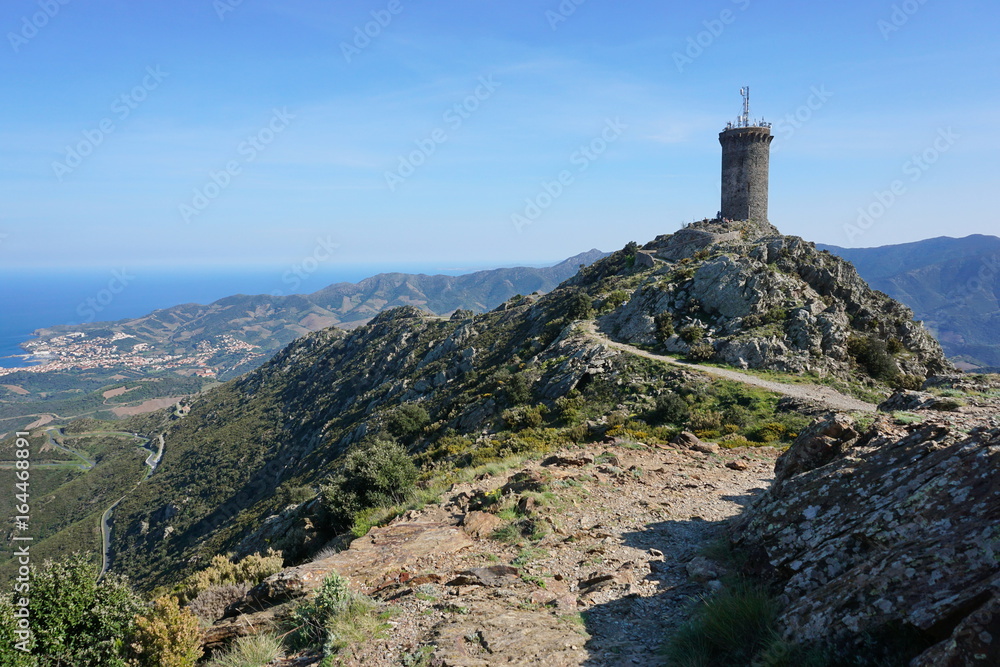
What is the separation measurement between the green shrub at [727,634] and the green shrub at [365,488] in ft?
29.3

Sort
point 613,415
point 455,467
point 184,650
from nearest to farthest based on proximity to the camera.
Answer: point 184,650 → point 455,467 → point 613,415

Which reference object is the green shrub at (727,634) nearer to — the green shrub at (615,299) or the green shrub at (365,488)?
the green shrub at (365,488)

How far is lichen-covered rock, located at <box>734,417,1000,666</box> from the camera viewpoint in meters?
4.02

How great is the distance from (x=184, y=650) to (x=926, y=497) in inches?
366

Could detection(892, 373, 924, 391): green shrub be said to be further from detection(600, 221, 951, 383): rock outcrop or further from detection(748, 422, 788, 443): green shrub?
detection(748, 422, 788, 443): green shrub

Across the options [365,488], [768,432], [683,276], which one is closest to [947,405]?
→ [768,432]

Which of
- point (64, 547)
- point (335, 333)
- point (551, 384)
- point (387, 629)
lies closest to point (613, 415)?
point (551, 384)

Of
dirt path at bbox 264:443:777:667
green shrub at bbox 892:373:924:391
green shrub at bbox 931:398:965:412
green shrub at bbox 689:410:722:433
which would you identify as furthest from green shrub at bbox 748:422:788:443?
green shrub at bbox 892:373:924:391

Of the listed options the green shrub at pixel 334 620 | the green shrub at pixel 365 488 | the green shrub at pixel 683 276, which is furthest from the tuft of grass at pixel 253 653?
the green shrub at pixel 683 276

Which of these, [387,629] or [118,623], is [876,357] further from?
[118,623]

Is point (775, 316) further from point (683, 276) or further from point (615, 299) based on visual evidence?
point (615, 299)

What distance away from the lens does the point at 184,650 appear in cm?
639

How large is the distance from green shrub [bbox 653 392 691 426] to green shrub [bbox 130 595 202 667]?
1751cm

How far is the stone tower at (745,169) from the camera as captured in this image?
49562mm
